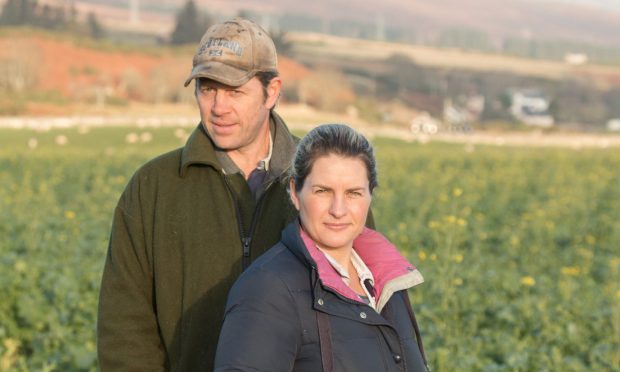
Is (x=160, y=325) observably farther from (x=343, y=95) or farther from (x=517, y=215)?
(x=343, y=95)

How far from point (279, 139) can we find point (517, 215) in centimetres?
1364

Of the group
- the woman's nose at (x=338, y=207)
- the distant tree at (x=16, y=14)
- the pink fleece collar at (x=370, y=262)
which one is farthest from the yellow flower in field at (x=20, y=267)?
the distant tree at (x=16, y=14)

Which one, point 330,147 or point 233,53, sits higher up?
point 233,53

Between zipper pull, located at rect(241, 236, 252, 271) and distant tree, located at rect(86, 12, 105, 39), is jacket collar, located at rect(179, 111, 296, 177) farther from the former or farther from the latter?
distant tree, located at rect(86, 12, 105, 39)

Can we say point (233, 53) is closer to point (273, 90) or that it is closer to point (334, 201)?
point (273, 90)

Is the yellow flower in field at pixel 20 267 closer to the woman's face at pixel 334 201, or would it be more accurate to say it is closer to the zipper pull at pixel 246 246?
the zipper pull at pixel 246 246

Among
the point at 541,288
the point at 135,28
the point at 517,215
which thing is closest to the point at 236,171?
the point at 541,288

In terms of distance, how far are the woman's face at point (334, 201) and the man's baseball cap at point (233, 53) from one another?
705mm

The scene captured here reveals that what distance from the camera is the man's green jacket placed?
392 cm

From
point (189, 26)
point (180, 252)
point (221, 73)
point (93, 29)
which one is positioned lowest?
point (93, 29)

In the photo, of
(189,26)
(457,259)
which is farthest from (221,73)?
(189,26)

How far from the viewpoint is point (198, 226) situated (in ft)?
13.0

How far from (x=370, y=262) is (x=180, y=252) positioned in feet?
2.54

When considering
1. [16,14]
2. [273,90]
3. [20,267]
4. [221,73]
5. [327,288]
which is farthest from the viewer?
[16,14]
